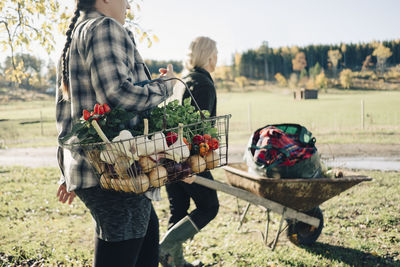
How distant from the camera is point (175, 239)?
3.01 m

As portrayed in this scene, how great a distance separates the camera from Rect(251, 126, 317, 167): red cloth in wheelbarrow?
3.17 meters

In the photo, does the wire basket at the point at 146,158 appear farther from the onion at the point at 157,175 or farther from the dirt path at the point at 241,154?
the dirt path at the point at 241,154

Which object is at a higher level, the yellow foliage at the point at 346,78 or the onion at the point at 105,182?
the yellow foliage at the point at 346,78

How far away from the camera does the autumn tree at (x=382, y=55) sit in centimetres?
6403

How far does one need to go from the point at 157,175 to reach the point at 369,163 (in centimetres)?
790

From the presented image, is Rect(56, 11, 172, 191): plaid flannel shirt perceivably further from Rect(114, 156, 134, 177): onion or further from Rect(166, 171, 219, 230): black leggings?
Rect(166, 171, 219, 230): black leggings

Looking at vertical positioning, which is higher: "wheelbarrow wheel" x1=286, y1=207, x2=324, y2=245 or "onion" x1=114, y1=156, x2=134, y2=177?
"onion" x1=114, y1=156, x2=134, y2=177

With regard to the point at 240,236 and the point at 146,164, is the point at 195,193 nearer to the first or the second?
the point at 240,236

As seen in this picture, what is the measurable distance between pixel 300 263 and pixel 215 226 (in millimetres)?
1392

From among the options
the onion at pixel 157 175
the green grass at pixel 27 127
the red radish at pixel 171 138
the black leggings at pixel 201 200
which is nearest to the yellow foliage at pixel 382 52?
the green grass at pixel 27 127

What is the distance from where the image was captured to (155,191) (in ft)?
5.57

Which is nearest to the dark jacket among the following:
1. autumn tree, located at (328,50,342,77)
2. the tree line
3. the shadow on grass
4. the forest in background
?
the shadow on grass

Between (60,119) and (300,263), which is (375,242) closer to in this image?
(300,263)

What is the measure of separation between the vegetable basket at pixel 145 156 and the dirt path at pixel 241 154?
23.6ft
